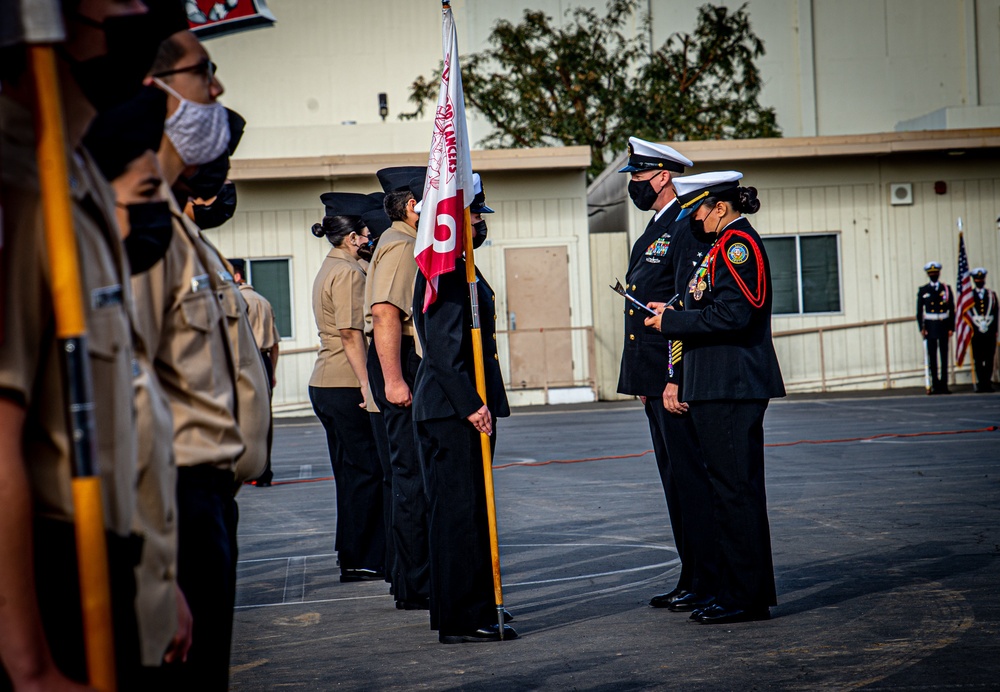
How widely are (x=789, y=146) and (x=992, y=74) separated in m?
16.4

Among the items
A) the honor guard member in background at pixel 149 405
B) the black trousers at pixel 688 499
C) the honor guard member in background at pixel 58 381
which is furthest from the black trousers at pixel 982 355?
the honor guard member in background at pixel 58 381

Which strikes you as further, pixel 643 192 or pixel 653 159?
pixel 643 192

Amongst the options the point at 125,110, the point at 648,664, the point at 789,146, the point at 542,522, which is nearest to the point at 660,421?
the point at 648,664

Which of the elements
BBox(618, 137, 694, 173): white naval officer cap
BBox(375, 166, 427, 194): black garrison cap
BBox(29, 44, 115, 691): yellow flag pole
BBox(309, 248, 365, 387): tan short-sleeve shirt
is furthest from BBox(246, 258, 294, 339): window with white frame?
BBox(29, 44, 115, 691): yellow flag pole

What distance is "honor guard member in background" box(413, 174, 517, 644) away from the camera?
5.91 m

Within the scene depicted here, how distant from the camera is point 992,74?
3606 centimetres

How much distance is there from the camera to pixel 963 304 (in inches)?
882

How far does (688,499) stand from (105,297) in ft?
15.5

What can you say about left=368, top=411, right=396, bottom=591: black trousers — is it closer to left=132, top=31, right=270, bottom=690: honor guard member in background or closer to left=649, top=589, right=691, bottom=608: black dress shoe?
left=649, top=589, right=691, bottom=608: black dress shoe

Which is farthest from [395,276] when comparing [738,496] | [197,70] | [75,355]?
[75,355]

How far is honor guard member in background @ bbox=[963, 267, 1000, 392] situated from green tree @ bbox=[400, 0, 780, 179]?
8920 millimetres

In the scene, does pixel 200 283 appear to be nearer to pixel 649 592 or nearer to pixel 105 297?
pixel 105 297

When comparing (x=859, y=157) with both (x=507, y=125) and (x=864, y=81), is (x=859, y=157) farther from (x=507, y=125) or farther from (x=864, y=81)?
(x=864, y=81)

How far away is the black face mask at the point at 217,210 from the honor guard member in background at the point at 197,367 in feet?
5.04
